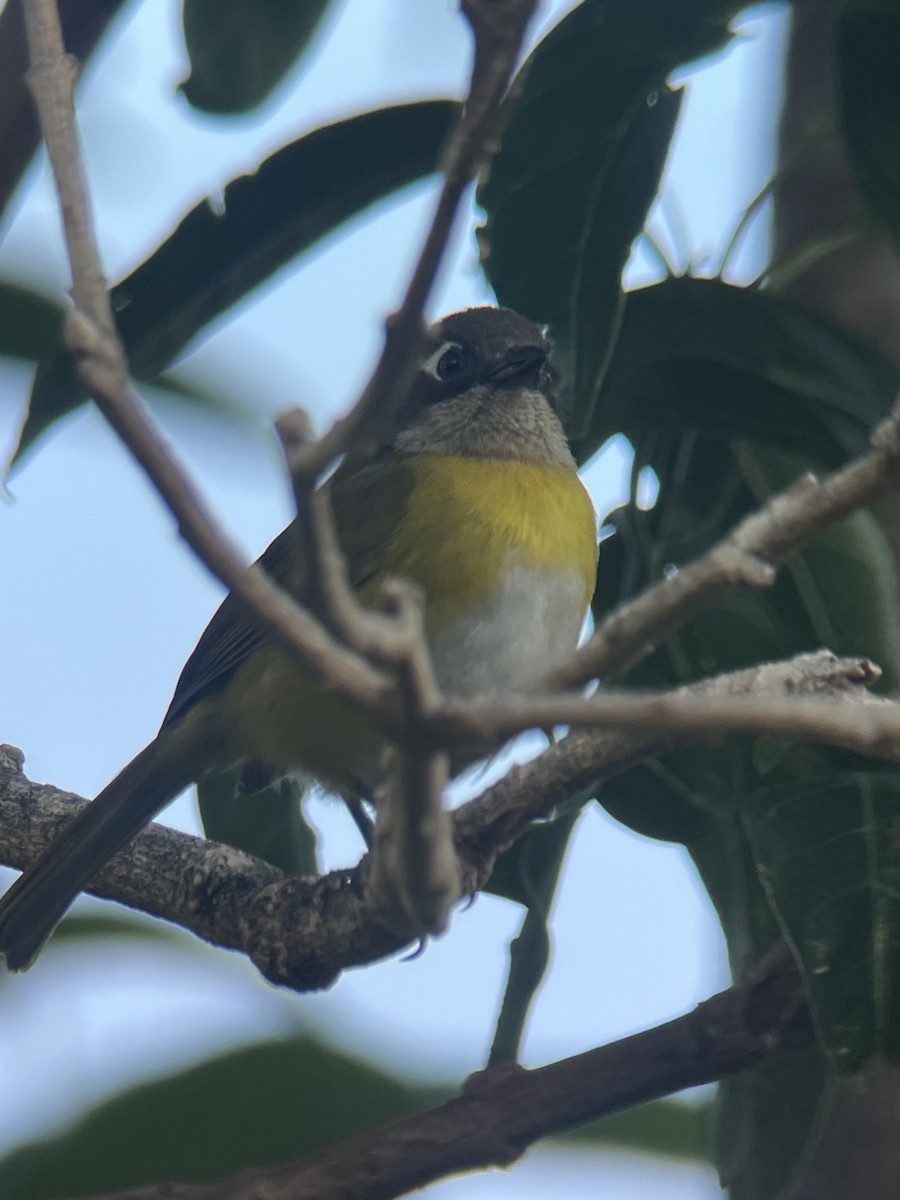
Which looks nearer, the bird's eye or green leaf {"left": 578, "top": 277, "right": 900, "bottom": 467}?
green leaf {"left": 578, "top": 277, "right": 900, "bottom": 467}

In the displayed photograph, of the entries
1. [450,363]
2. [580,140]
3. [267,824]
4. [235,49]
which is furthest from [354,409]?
[450,363]

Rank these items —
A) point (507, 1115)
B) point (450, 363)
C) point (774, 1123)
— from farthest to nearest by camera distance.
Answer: point (450, 363) < point (774, 1123) < point (507, 1115)

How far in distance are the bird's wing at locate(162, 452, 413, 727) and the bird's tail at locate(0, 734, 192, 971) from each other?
30 cm

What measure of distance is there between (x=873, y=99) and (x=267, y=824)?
78.6 inches

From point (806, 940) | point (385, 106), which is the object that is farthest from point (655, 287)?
point (806, 940)

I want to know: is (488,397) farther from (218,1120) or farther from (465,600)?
(218,1120)

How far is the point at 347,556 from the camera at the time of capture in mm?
3623

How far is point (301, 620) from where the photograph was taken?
1.23m

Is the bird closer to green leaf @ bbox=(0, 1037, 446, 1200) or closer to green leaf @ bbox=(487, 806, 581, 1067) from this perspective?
green leaf @ bbox=(487, 806, 581, 1067)

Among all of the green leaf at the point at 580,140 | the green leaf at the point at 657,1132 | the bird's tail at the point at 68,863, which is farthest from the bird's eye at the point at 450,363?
the green leaf at the point at 657,1132

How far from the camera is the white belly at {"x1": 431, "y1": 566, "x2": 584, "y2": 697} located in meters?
3.26

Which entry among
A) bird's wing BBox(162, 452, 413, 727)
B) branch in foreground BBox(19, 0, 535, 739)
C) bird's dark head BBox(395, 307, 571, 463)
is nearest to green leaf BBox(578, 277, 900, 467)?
bird's wing BBox(162, 452, 413, 727)

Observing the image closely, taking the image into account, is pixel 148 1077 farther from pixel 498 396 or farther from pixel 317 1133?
pixel 498 396

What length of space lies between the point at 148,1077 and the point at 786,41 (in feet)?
10.1
